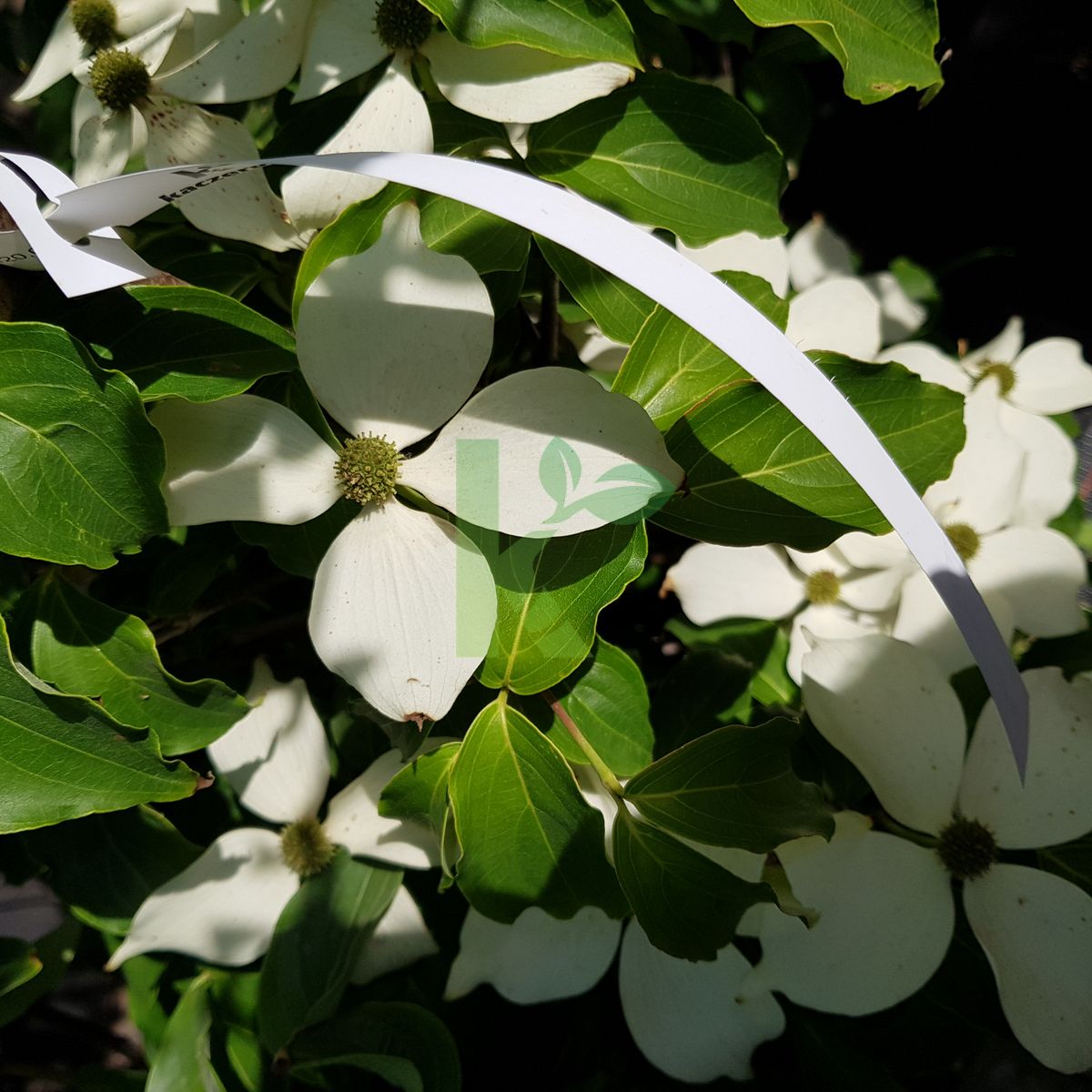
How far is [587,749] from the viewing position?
1.60ft

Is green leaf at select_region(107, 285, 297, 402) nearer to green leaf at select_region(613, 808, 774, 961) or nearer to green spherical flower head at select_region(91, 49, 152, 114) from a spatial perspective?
green spherical flower head at select_region(91, 49, 152, 114)

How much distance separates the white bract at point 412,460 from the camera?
399 millimetres

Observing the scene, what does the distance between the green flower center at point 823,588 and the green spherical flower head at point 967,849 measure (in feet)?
0.58

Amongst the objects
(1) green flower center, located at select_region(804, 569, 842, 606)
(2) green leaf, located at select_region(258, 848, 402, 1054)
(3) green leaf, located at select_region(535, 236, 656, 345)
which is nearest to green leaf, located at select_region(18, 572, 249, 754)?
(2) green leaf, located at select_region(258, 848, 402, 1054)

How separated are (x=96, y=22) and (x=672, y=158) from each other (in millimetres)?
360

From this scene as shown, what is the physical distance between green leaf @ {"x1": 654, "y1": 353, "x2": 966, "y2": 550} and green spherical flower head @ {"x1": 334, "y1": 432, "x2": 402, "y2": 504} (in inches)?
5.1

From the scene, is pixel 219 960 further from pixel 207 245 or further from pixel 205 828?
pixel 207 245

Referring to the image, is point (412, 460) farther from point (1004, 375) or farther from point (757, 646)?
point (1004, 375)

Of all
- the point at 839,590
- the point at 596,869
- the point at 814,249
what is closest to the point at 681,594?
the point at 839,590

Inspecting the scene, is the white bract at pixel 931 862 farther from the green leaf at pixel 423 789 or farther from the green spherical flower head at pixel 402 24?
the green spherical flower head at pixel 402 24

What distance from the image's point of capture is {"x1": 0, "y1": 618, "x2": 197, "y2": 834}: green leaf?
406 mm

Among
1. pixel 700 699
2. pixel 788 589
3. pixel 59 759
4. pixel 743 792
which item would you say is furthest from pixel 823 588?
pixel 59 759

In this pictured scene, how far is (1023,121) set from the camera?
2.96ft

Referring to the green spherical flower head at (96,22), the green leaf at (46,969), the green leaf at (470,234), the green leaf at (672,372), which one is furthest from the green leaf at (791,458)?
the green leaf at (46,969)
